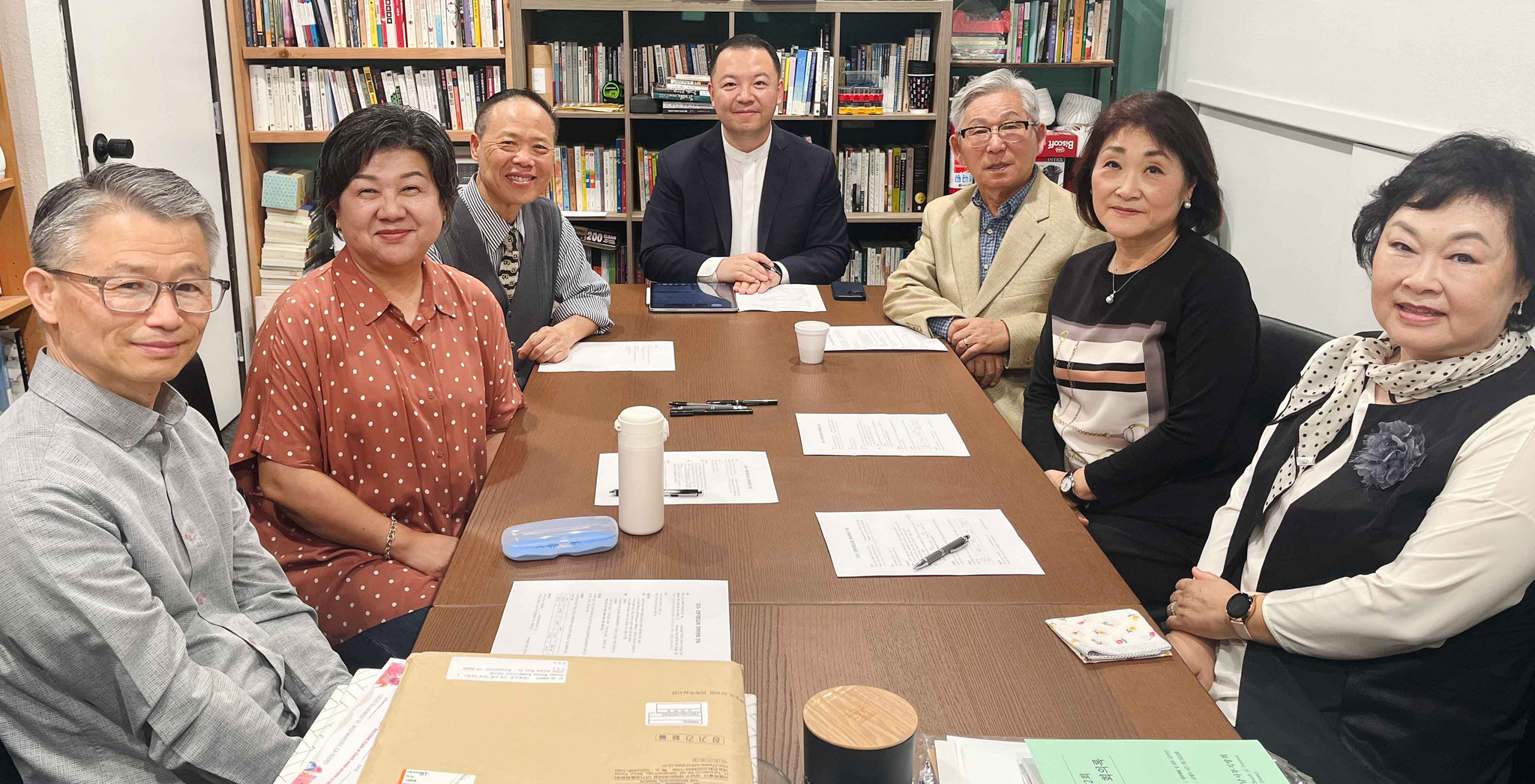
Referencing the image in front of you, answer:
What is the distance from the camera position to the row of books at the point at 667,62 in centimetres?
448

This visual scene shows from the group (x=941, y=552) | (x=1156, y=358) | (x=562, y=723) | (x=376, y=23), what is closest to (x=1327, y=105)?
(x=1156, y=358)

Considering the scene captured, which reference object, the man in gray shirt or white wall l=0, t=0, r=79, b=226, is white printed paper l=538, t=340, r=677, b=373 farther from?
white wall l=0, t=0, r=79, b=226

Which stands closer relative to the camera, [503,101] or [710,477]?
[710,477]

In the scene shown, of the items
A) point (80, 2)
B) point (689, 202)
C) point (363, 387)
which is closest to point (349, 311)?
point (363, 387)

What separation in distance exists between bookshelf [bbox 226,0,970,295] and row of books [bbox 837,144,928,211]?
0.06m

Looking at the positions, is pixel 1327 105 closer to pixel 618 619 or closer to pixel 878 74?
pixel 878 74

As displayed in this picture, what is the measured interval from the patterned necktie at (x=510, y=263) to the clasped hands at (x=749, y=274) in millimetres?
685

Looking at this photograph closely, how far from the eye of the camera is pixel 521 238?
8.82 ft

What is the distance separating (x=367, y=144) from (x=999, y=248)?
159 cm

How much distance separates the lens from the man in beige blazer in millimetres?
2602

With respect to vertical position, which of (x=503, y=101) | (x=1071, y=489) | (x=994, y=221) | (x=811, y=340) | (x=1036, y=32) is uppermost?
(x=1036, y=32)

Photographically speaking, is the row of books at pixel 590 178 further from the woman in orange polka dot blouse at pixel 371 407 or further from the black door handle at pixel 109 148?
the woman in orange polka dot blouse at pixel 371 407

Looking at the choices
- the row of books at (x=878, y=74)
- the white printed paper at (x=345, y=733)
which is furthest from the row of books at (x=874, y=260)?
the white printed paper at (x=345, y=733)

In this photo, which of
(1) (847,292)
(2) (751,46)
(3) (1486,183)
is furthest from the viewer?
(2) (751,46)
